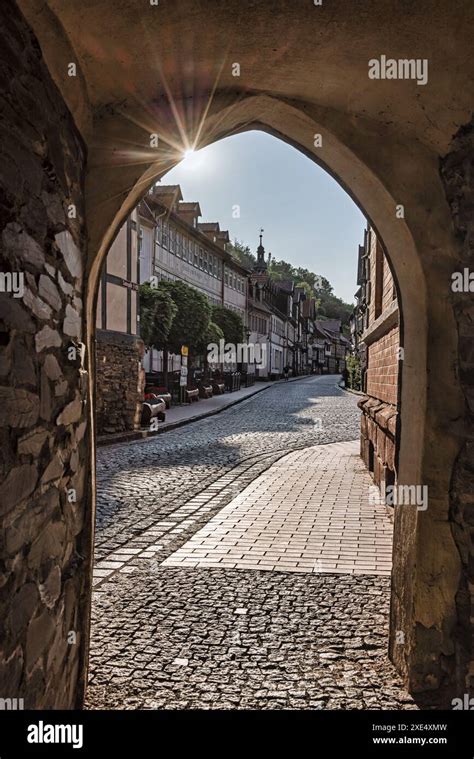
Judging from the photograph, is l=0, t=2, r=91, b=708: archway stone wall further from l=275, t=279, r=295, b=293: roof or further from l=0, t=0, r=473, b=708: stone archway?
l=275, t=279, r=295, b=293: roof

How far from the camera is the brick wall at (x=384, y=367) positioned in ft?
20.0

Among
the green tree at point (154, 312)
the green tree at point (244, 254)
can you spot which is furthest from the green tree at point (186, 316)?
the green tree at point (244, 254)

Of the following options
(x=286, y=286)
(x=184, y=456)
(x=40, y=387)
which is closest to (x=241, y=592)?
(x=40, y=387)

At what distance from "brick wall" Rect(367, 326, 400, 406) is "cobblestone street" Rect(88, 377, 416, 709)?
4.12 ft

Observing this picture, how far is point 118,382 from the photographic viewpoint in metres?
13.3

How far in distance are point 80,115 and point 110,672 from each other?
270 cm

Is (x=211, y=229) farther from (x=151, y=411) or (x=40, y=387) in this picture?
(x=40, y=387)

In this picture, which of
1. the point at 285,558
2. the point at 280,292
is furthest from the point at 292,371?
the point at 285,558

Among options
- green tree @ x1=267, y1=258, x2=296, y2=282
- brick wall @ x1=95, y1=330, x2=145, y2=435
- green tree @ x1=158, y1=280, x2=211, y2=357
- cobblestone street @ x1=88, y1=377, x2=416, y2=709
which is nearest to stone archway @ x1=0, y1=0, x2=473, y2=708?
cobblestone street @ x1=88, y1=377, x2=416, y2=709

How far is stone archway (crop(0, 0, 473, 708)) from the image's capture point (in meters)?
2.36

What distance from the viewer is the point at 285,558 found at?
199 inches

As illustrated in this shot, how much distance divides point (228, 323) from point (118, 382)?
1851 centimetres

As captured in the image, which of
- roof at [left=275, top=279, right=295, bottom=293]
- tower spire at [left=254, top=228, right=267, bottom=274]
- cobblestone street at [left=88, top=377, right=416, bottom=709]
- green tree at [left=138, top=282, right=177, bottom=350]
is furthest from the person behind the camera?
roof at [left=275, top=279, right=295, bottom=293]

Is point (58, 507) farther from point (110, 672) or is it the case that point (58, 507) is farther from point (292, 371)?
point (292, 371)
